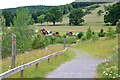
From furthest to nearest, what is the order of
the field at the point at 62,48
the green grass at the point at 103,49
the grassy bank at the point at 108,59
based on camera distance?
the green grass at the point at 103,49 → the field at the point at 62,48 → the grassy bank at the point at 108,59

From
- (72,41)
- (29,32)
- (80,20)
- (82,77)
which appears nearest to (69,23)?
(80,20)

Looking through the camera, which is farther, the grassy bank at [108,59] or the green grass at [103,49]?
the green grass at [103,49]

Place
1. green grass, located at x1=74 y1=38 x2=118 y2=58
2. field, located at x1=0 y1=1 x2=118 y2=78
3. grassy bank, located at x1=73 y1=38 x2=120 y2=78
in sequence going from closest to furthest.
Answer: grassy bank, located at x1=73 y1=38 x2=120 y2=78, field, located at x1=0 y1=1 x2=118 y2=78, green grass, located at x1=74 y1=38 x2=118 y2=58

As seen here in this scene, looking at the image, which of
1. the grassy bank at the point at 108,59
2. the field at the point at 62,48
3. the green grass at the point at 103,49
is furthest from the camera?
the green grass at the point at 103,49

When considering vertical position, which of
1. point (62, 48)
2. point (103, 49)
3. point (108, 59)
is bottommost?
point (103, 49)

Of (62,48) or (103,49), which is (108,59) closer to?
(62,48)

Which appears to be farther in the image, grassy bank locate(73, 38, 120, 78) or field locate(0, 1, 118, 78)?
field locate(0, 1, 118, 78)

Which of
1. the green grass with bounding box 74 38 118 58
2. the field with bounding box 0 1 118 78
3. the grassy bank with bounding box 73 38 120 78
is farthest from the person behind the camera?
the green grass with bounding box 74 38 118 58

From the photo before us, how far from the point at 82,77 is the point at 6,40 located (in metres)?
50.9

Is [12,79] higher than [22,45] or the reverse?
higher

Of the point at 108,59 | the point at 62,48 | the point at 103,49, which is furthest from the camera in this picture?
the point at 103,49

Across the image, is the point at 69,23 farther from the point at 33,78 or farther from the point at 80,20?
the point at 33,78

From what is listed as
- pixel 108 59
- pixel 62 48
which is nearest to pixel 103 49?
pixel 62 48

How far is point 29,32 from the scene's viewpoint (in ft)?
267
